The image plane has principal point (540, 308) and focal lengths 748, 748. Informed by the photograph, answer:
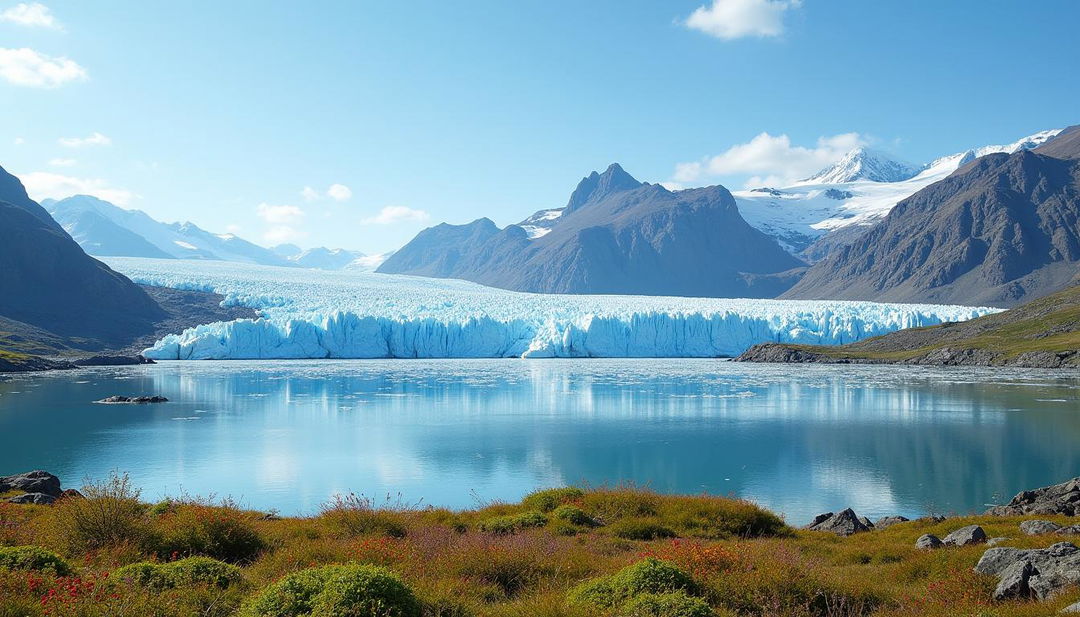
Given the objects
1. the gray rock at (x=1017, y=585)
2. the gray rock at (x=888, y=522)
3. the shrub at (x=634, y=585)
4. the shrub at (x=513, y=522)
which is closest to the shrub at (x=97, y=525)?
the shrub at (x=513, y=522)

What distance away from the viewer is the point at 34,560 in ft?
27.1

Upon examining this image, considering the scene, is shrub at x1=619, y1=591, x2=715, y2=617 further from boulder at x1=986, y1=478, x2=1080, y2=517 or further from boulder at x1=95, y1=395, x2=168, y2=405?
boulder at x1=95, y1=395, x2=168, y2=405

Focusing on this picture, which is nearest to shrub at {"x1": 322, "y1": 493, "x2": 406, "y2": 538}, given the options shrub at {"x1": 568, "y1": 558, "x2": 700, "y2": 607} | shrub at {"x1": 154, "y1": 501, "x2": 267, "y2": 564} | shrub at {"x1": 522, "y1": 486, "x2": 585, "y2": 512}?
shrub at {"x1": 154, "y1": 501, "x2": 267, "y2": 564}

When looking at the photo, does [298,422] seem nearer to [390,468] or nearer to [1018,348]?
[390,468]

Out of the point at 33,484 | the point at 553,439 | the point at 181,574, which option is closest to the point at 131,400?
the point at 553,439

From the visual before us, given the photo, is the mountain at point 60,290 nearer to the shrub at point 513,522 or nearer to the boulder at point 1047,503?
the shrub at point 513,522

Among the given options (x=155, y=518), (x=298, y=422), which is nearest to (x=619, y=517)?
(x=155, y=518)

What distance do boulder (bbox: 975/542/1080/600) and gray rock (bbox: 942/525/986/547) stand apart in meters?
2.44

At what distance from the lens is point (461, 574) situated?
9266mm

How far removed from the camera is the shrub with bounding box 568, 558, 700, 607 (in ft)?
25.7

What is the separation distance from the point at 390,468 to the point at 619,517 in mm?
12320

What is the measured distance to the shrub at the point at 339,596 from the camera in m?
6.98

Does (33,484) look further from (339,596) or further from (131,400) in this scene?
(131,400)

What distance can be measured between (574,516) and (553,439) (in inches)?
672
